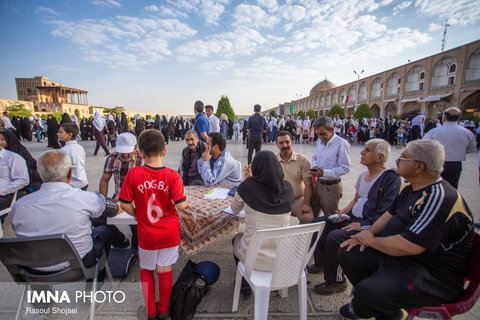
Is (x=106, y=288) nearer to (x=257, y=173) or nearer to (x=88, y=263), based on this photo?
(x=88, y=263)

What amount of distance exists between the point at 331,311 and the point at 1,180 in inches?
162

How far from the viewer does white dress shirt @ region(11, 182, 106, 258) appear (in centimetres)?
163

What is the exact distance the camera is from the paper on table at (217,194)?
256 cm

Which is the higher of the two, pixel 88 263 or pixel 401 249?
pixel 401 249

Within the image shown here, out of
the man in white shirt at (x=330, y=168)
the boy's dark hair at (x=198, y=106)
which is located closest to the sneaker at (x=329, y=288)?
the man in white shirt at (x=330, y=168)

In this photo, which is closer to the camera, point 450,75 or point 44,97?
point 450,75

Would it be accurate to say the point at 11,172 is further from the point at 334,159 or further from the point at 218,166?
the point at 334,159

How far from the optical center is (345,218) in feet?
8.37

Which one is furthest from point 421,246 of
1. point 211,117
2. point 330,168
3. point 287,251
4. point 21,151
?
point 211,117

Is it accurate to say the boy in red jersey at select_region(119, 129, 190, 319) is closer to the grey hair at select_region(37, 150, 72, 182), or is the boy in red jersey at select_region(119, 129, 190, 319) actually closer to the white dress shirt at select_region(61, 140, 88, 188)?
the grey hair at select_region(37, 150, 72, 182)

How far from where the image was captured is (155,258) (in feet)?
6.47

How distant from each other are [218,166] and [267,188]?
148 cm

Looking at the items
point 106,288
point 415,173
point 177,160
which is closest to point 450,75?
point 177,160

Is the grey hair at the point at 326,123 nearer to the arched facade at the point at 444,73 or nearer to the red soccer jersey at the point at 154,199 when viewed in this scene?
the red soccer jersey at the point at 154,199
